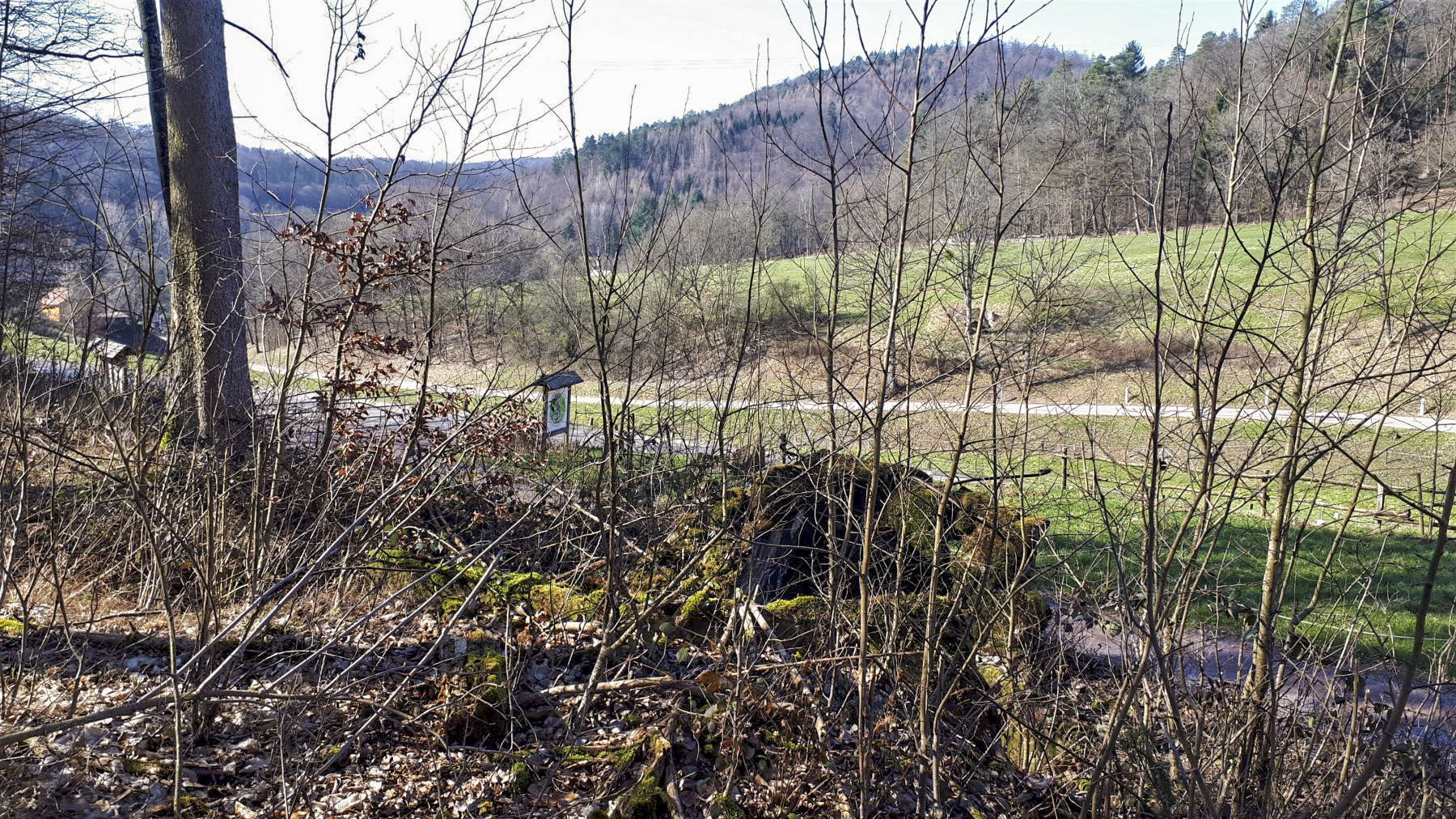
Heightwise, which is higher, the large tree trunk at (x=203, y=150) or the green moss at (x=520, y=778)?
the large tree trunk at (x=203, y=150)

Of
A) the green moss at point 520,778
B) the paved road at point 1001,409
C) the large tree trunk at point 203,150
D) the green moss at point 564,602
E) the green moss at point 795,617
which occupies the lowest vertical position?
the green moss at point 520,778

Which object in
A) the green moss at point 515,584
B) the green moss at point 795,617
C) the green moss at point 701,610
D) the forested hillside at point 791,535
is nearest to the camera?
the forested hillside at point 791,535

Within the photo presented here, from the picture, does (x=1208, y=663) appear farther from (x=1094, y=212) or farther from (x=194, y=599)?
(x=194, y=599)

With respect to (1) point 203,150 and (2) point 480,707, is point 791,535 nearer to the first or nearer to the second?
(2) point 480,707

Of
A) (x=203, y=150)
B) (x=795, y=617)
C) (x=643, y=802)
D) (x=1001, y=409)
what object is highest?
(x=203, y=150)

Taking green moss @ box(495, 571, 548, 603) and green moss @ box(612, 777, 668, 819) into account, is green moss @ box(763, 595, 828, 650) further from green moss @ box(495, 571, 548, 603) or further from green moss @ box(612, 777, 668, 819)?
green moss @ box(495, 571, 548, 603)

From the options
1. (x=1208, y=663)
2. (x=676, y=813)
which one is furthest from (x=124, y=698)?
(x=1208, y=663)

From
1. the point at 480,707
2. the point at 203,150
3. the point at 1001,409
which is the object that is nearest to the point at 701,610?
the point at 480,707

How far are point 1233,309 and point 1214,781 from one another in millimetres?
1777

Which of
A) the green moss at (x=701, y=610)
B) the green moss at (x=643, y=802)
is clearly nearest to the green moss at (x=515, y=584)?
the green moss at (x=701, y=610)

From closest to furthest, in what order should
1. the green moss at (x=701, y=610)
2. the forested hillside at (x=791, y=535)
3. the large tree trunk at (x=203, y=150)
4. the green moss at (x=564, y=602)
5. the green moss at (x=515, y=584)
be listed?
the forested hillside at (x=791, y=535), the green moss at (x=701, y=610), the green moss at (x=564, y=602), the green moss at (x=515, y=584), the large tree trunk at (x=203, y=150)

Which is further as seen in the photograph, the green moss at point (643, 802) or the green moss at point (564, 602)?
the green moss at point (564, 602)

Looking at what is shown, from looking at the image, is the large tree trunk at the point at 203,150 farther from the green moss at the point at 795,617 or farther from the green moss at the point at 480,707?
the green moss at the point at 795,617

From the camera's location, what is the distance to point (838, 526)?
5465 mm
